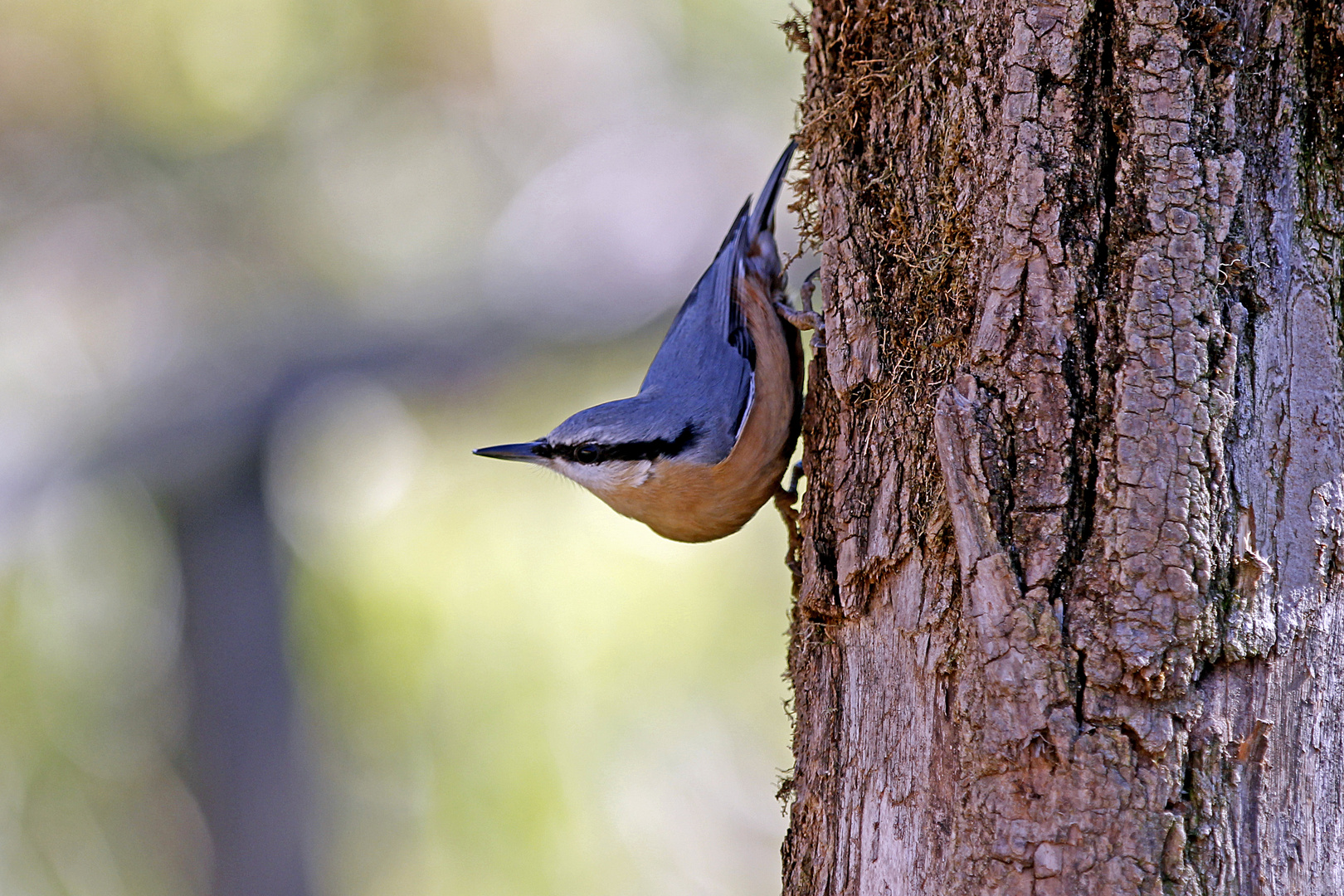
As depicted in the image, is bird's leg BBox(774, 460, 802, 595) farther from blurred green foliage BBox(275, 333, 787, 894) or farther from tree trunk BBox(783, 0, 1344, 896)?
blurred green foliage BBox(275, 333, 787, 894)

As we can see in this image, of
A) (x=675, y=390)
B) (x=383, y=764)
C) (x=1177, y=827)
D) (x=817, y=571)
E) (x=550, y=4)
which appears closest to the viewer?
(x=1177, y=827)

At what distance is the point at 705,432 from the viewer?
2.61 m

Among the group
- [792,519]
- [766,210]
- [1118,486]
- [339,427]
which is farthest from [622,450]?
[339,427]

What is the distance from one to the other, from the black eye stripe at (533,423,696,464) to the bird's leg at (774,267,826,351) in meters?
0.39

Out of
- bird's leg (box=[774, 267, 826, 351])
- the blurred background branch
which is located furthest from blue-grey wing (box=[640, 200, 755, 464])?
the blurred background branch

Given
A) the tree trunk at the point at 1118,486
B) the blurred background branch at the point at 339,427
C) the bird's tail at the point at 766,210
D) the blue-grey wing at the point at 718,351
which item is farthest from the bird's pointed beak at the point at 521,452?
the blurred background branch at the point at 339,427

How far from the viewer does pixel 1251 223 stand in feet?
4.60

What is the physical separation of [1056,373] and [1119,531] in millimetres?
238

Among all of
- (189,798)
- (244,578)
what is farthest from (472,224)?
(189,798)

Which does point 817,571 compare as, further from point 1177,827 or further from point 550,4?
point 550,4

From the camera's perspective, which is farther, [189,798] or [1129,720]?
[189,798]

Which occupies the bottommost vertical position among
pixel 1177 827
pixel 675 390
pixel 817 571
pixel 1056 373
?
pixel 1177 827

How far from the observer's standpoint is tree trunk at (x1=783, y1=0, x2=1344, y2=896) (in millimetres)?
1307

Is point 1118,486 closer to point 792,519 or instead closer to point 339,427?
point 792,519
